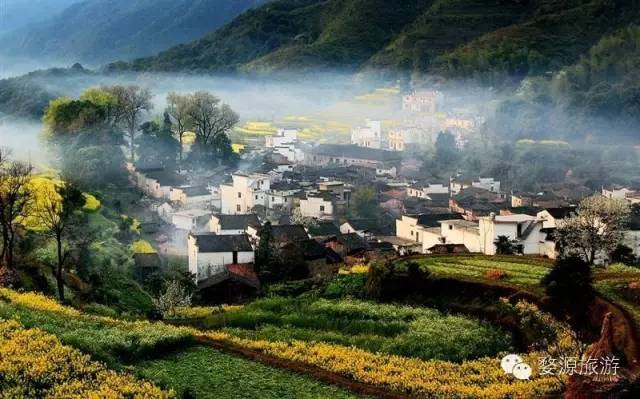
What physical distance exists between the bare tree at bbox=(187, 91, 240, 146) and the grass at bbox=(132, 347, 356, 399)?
3574cm

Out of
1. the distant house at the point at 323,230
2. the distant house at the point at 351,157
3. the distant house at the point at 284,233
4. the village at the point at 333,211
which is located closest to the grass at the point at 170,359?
the village at the point at 333,211

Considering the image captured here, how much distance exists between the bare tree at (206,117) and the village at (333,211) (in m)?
2.76

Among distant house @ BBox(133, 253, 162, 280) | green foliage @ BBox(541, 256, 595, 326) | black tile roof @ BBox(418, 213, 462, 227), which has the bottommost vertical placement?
distant house @ BBox(133, 253, 162, 280)

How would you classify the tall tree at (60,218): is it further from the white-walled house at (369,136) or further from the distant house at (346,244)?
the white-walled house at (369,136)

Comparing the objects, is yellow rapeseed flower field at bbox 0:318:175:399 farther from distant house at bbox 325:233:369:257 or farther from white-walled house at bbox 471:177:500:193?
white-walled house at bbox 471:177:500:193

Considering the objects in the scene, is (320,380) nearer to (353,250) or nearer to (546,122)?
(353,250)

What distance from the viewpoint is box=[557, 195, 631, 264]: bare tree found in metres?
22.8

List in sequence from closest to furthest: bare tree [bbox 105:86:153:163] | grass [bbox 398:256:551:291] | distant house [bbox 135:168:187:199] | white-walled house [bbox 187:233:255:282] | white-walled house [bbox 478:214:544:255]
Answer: grass [bbox 398:256:551:291]
white-walled house [bbox 478:214:544:255]
white-walled house [bbox 187:233:255:282]
distant house [bbox 135:168:187:199]
bare tree [bbox 105:86:153:163]

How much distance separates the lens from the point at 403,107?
7806cm

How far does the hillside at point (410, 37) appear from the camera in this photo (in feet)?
265

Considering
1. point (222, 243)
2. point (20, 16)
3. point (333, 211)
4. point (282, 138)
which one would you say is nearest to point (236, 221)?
point (222, 243)

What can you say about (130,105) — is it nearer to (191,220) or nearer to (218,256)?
(191,220)

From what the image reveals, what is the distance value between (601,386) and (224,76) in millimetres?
95149

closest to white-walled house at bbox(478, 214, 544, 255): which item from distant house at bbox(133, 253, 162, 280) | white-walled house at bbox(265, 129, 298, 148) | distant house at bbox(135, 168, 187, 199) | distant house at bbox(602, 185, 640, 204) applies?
distant house at bbox(133, 253, 162, 280)
